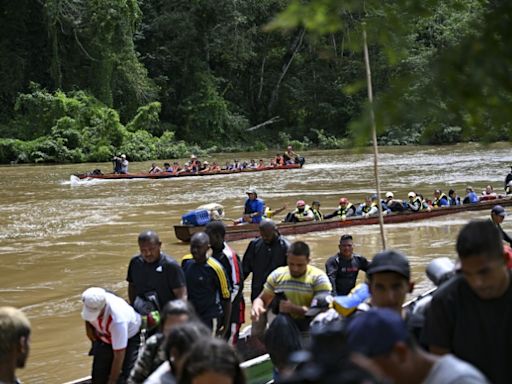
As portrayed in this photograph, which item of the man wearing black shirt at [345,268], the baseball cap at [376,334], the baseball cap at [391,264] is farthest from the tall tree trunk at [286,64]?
the baseball cap at [376,334]

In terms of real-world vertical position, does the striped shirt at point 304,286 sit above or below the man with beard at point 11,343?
below

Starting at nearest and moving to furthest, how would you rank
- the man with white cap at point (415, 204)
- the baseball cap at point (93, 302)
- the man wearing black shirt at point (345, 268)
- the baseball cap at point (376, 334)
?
the baseball cap at point (376, 334), the baseball cap at point (93, 302), the man wearing black shirt at point (345, 268), the man with white cap at point (415, 204)

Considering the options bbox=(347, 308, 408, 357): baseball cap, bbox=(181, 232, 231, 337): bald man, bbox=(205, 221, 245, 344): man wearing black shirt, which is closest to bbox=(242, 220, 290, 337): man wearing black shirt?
bbox=(205, 221, 245, 344): man wearing black shirt

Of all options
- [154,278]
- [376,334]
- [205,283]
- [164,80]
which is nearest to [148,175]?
[164,80]

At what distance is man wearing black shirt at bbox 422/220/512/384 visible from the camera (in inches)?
132

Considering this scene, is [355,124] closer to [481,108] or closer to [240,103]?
[481,108]

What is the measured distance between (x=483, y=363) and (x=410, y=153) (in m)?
44.8

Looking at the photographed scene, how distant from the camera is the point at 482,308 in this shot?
3.41m

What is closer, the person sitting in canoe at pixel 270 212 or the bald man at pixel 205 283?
the bald man at pixel 205 283

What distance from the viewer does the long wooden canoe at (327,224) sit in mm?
18203

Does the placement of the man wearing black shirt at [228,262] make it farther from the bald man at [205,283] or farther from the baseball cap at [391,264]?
the baseball cap at [391,264]

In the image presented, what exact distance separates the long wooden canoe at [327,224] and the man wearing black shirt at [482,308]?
575 inches

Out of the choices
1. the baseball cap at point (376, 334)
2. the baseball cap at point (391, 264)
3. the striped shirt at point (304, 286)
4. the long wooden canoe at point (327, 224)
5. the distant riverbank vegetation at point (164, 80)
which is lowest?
the long wooden canoe at point (327, 224)

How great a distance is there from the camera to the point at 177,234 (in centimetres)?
1869
